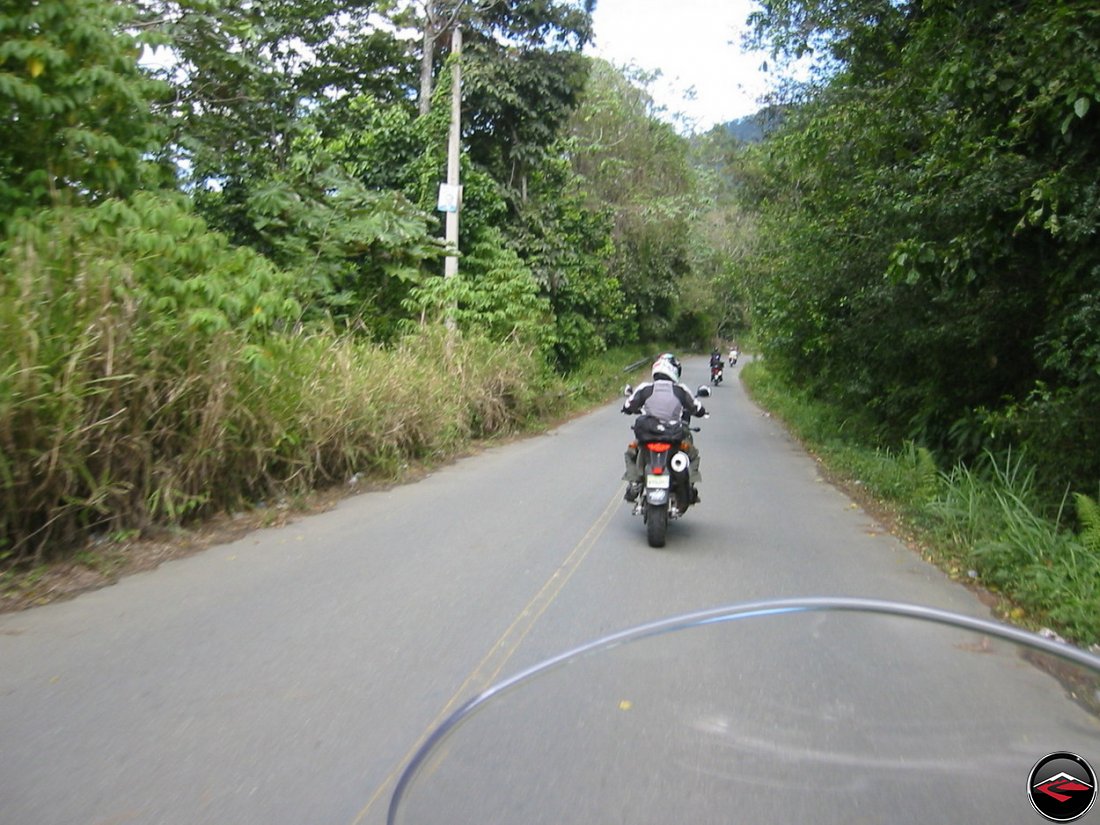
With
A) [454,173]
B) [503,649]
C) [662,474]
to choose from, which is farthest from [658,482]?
[454,173]

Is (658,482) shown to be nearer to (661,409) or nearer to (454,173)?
(661,409)

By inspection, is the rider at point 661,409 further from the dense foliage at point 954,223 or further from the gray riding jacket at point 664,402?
the dense foliage at point 954,223

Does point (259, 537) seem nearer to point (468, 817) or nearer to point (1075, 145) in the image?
point (468, 817)

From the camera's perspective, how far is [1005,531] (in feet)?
25.2

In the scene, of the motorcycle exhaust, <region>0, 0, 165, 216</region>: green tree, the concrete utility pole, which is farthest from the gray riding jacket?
the concrete utility pole

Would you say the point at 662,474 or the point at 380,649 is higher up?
the point at 662,474

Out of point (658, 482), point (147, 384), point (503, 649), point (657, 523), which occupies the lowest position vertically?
point (657, 523)

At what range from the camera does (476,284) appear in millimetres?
19703

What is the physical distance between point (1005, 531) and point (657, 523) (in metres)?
2.89

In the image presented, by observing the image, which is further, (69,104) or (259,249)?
(259,249)

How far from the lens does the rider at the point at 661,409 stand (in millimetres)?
8906

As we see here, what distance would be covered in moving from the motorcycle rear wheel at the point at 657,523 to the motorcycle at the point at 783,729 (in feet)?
13.1

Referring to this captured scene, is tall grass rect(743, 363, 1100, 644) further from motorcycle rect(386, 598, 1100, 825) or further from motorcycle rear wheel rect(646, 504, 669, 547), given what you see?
motorcycle rect(386, 598, 1100, 825)

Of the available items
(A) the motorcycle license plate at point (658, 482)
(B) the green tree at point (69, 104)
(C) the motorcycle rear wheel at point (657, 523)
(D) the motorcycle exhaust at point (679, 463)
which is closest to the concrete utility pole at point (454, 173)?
(B) the green tree at point (69, 104)
